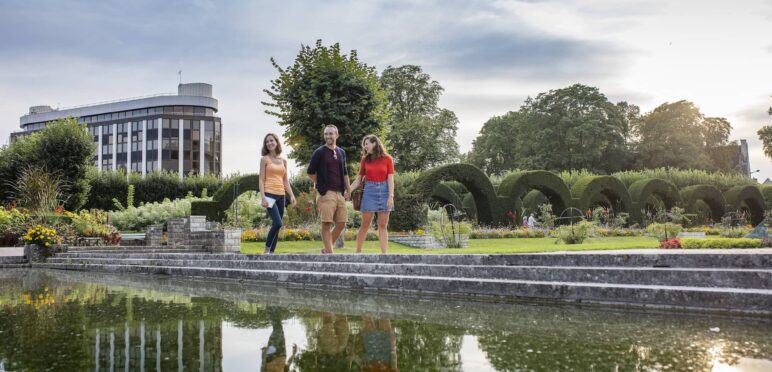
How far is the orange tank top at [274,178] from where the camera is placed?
9.66m

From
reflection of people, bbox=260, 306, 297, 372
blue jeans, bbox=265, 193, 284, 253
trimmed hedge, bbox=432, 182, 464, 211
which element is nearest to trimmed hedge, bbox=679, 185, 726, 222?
trimmed hedge, bbox=432, 182, 464, 211

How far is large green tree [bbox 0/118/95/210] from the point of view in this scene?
27453 mm

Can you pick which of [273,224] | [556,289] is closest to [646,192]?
[273,224]

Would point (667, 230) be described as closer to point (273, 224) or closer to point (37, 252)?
point (273, 224)

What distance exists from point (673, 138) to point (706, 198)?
63.8ft

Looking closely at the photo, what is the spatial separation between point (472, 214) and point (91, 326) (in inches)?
1085

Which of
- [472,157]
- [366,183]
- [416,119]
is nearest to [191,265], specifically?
[366,183]

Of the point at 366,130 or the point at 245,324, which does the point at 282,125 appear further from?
the point at 245,324

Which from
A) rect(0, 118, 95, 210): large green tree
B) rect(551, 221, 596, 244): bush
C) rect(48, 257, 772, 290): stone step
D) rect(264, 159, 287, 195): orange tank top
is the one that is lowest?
rect(48, 257, 772, 290): stone step

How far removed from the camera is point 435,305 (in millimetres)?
5789

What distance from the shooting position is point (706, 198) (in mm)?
33281

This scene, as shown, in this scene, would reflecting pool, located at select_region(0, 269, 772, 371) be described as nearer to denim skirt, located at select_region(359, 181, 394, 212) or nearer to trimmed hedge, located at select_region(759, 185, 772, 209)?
denim skirt, located at select_region(359, 181, 394, 212)

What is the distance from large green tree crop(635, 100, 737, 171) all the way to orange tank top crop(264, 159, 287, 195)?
1837 inches

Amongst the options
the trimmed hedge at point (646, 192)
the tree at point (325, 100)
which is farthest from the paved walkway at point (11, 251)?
the trimmed hedge at point (646, 192)
